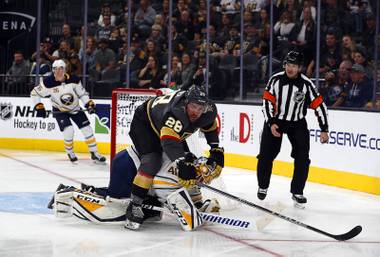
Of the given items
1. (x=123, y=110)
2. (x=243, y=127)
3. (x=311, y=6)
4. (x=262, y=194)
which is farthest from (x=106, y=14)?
(x=262, y=194)

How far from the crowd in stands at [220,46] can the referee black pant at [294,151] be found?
1.85m

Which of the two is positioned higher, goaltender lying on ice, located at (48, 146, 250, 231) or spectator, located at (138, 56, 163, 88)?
spectator, located at (138, 56, 163, 88)

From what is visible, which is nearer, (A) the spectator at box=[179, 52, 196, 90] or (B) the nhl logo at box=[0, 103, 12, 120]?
(A) the spectator at box=[179, 52, 196, 90]

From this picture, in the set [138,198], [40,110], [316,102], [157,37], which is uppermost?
[157,37]

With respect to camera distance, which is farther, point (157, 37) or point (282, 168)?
point (157, 37)

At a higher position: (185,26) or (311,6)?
(311,6)

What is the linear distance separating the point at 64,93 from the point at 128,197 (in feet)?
15.5

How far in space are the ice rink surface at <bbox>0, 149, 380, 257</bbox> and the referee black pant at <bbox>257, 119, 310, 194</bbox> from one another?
0.21 m

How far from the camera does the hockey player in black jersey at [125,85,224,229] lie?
5.77m

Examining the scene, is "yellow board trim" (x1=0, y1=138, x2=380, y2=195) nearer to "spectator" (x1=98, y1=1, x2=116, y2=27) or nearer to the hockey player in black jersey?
"spectator" (x1=98, y1=1, x2=116, y2=27)

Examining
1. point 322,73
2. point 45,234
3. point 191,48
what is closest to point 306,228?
point 45,234

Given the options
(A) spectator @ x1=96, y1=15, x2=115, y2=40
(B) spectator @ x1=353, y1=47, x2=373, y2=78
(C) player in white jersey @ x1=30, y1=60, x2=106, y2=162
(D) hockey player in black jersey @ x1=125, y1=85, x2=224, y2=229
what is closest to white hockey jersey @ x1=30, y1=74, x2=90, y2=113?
(C) player in white jersey @ x1=30, y1=60, x2=106, y2=162

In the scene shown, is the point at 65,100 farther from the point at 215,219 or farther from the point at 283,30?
the point at 215,219

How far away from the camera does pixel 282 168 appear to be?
9828mm
